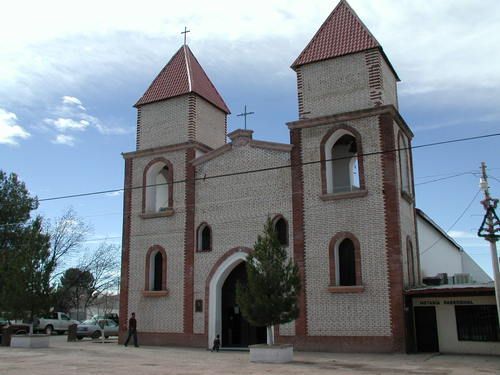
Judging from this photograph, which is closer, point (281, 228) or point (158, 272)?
point (281, 228)

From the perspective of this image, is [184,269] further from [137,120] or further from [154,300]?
[137,120]

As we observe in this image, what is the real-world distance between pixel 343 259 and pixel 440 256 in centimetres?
1284

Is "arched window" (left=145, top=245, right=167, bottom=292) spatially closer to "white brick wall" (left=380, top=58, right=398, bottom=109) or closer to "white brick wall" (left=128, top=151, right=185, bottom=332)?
"white brick wall" (left=128, top=151, right=185, bottom=332)

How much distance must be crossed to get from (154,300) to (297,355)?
8.23 meters

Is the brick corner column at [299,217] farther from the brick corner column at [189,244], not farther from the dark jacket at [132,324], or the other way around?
the dark jacket at [132,324]

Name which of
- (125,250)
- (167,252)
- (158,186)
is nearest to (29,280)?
(125,250)

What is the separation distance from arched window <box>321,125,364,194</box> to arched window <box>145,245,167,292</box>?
8.45 m

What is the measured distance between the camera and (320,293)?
2227cm

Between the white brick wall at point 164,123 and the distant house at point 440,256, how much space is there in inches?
472

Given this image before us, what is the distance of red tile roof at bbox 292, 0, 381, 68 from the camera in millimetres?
23781

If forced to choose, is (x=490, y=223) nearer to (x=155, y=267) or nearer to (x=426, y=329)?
(x=426, y=329)

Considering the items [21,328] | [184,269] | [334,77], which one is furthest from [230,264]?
[21,328]

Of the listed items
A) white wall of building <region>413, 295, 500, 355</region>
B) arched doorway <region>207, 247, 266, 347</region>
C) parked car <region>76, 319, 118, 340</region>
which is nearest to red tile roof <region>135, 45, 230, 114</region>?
arched doorway <region>207, 247, 266, 347</region>

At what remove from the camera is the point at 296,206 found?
77.2 ft
